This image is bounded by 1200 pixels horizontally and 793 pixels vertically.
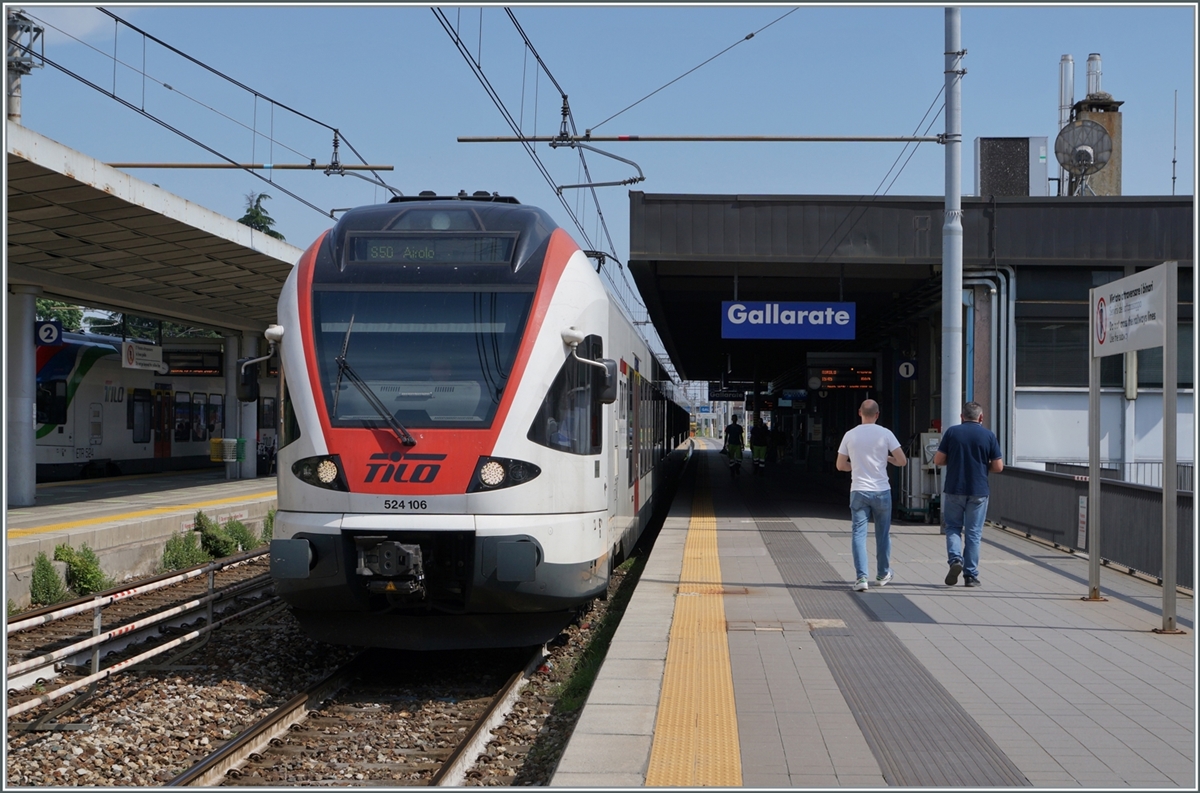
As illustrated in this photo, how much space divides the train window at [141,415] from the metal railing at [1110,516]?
1869cm

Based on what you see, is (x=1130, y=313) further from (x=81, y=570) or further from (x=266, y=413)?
(x=266, y=413)

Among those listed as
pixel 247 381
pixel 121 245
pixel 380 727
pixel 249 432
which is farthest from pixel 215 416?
pixel 380 727

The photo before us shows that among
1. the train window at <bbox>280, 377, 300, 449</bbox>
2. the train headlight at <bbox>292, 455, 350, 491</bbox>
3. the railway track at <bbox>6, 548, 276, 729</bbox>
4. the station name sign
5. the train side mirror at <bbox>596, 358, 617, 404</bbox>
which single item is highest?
the station name sign

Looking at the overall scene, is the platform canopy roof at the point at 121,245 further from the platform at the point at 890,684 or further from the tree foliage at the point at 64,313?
the tree foliage at the point at 64,313

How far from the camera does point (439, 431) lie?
7.39m

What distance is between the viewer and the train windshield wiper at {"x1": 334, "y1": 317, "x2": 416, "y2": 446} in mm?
7367

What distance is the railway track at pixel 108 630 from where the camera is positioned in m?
7.08

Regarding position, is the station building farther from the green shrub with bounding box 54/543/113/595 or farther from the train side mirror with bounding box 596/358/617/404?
the train side mirror with bounding box 596/358/617/404

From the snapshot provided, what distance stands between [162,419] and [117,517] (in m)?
12.2

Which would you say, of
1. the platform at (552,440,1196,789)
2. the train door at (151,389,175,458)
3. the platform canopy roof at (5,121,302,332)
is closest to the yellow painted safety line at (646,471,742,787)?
the platform at (552,440,1196,789)

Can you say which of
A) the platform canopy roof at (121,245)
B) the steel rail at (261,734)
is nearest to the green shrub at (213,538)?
the platform canopy roof at (121,245)

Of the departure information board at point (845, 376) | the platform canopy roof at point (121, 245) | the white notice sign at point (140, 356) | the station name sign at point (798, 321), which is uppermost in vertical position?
the platform canopy roof at point (121, 245)

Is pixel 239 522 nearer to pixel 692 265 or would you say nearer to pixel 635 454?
pixel 635 454

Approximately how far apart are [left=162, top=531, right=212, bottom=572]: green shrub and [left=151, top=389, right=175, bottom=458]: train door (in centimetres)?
1173
